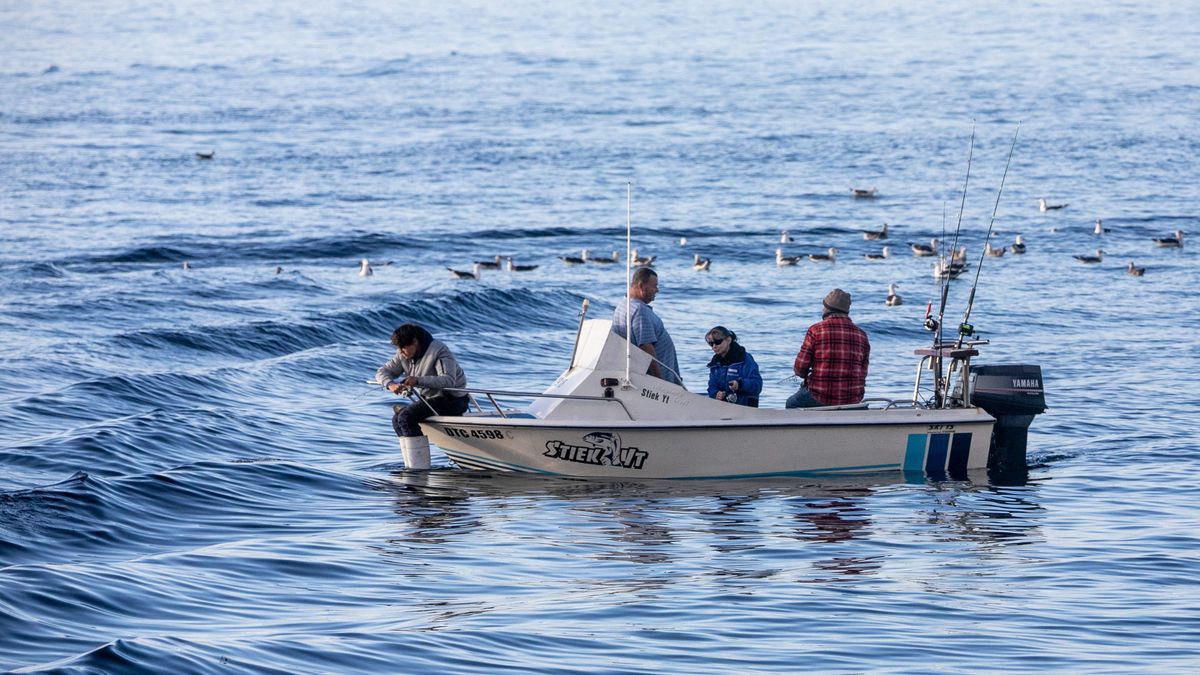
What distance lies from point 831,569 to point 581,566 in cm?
158

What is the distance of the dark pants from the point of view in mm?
11961

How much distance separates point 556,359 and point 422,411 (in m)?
8.99

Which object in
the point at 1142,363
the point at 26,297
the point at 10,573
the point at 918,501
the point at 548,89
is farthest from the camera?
the point at 548,89

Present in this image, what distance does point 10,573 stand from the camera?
29.4ft

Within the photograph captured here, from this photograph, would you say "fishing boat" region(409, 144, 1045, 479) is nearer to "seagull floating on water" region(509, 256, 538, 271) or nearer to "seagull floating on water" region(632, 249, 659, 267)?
"seagull floating on water" region(509, 256, 538, 271)

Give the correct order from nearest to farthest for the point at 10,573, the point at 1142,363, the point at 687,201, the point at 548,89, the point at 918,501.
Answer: the point at 10,573, the point at 918,501, the point at 1142,363, the point at 687,201, the point at 548,89

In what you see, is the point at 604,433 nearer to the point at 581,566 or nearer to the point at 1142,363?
the point at 581,566

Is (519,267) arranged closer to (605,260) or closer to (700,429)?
(605,260)

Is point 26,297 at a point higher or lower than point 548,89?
lower

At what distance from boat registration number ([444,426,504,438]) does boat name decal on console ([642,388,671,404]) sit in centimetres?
116

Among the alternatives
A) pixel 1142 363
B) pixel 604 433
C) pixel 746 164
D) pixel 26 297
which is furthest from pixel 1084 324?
pixel 746 164

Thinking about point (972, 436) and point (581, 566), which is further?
point (972, 436)

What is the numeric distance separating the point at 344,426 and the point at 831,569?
7.49m

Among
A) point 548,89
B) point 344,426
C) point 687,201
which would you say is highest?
point 548,89
